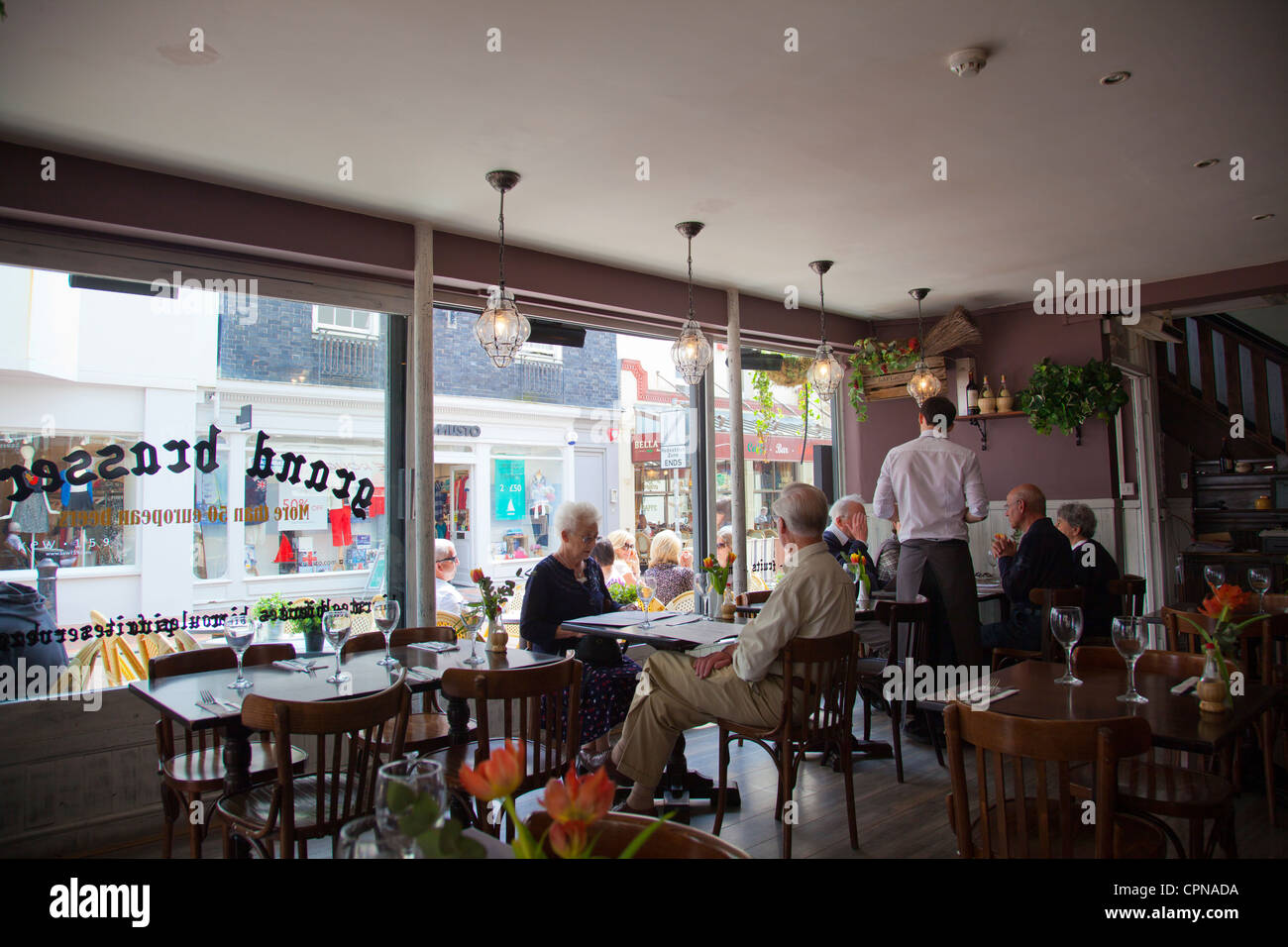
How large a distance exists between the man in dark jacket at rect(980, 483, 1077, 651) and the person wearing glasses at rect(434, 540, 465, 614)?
3.14m

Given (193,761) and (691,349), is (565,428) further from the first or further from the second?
(193,761)

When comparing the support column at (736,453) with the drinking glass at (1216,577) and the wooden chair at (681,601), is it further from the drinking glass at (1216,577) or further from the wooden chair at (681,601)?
the drinking glass at (1216,577)

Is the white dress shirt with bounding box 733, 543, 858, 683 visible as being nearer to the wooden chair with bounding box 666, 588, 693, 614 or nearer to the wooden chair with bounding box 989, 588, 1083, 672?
the wooden chair with bounding box 989, 588, 1083, 672

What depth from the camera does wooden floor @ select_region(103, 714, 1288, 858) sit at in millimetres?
3336

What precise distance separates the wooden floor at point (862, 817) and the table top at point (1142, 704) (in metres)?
0.94

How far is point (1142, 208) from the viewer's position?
14.9 ft

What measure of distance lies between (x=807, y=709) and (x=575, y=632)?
1278mm

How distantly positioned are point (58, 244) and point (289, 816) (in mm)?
2909

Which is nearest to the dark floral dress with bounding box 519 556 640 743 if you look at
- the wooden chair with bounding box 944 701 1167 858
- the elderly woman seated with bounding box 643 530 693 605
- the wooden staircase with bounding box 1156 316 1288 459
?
the elderly woman seated with bounding box 643 530 693 605

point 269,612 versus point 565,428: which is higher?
point 565,428

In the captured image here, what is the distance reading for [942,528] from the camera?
188 inches

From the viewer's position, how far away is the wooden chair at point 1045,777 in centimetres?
178

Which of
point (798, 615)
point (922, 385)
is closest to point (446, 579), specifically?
point (798, 615)
